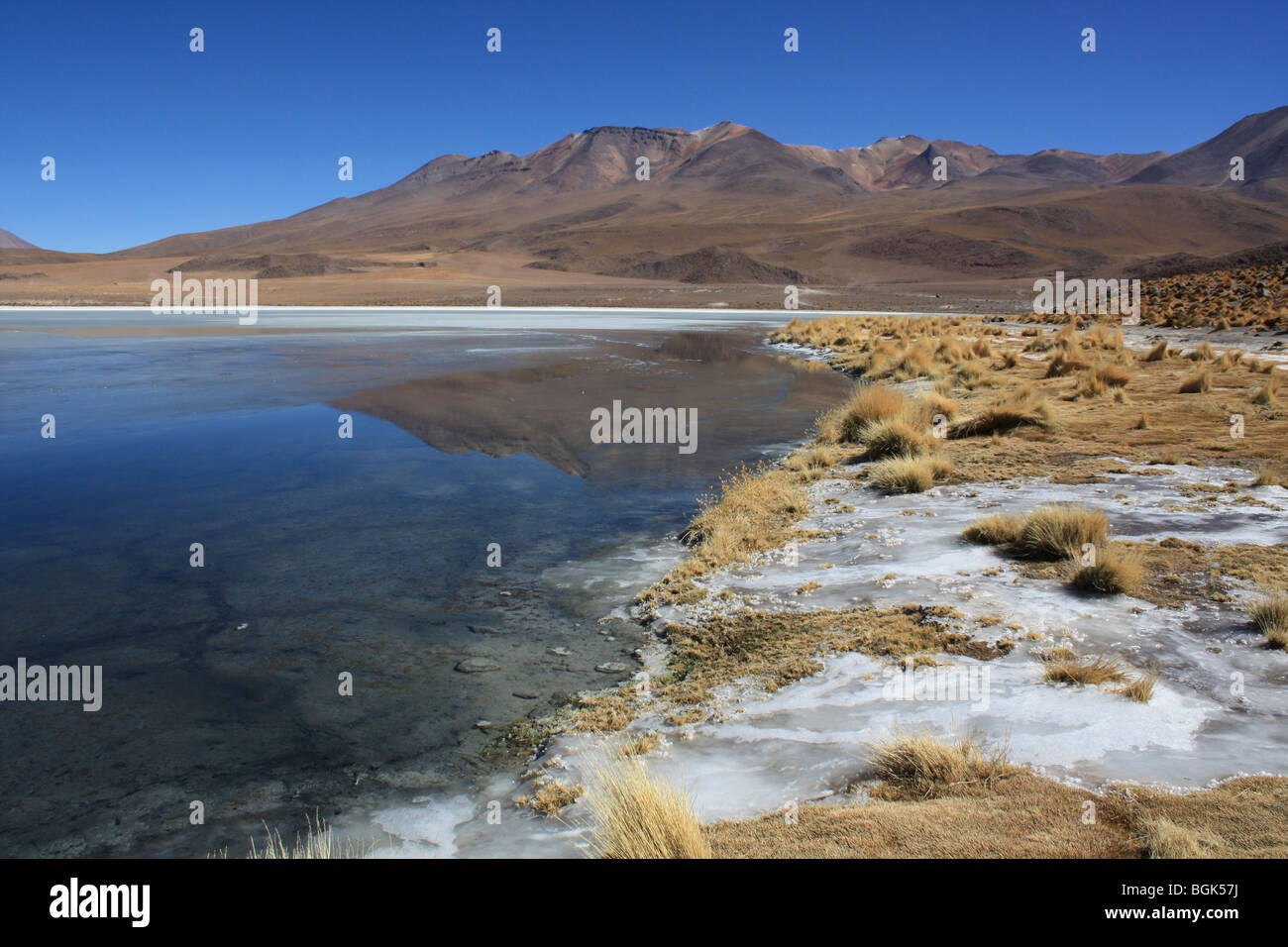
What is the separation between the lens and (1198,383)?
544 inches

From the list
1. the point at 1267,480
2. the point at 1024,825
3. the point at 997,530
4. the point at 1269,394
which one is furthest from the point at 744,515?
the point at 1269,394

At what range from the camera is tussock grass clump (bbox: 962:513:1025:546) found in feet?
22.7

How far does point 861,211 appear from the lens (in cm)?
13388

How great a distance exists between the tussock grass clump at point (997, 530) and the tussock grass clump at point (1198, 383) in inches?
351

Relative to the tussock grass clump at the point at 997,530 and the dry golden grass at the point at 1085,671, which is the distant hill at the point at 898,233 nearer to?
the tussock grass clump at the point at 997,530

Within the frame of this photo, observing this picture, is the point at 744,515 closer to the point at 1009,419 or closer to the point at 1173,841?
the point at 1173,841

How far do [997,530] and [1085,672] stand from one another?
104 inches

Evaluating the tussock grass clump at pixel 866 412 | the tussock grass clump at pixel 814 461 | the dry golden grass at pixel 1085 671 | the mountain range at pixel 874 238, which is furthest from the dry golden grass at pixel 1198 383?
the mountain range at pixel 874 238

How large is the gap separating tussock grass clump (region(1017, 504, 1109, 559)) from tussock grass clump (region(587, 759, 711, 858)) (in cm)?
444

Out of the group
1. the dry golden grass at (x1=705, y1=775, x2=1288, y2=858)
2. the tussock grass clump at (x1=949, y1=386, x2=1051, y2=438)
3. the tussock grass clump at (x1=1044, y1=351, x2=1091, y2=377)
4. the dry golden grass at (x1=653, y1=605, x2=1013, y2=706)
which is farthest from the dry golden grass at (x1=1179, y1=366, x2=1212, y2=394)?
the dry golden grass at (x1=705, y1=775, x2=1288, y2=858)

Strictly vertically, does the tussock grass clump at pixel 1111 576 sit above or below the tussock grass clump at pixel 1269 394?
below

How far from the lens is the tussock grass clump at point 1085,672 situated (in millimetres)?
4453

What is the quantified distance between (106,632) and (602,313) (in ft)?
144
